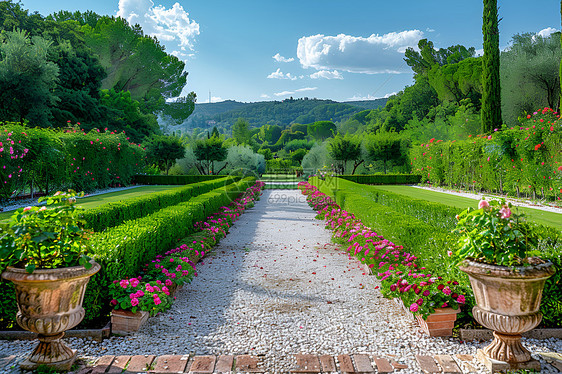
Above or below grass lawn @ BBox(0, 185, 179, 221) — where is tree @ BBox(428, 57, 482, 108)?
above

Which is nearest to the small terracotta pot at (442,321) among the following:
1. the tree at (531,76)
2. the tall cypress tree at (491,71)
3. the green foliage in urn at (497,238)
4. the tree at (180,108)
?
the green foliage in urn at (497,238)

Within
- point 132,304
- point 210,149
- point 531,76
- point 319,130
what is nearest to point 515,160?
point 132,304

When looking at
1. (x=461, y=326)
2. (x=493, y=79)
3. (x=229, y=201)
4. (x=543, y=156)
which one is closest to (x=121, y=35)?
(x=229, y=201)

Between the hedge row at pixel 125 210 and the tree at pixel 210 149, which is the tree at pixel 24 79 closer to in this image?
the tree at pixel 210 149

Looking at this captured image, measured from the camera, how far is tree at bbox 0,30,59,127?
15.3m

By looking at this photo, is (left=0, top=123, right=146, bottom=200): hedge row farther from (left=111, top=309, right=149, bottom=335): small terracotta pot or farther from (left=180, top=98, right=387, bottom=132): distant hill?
(left=180, top=98, right=387, bottom=132): distant hill

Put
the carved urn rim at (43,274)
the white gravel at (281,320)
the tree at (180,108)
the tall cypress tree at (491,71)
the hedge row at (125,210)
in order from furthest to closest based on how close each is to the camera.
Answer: the tree at (180,108) → the tall cypress tree at (491,71) → the hedge row at (125,210) → the white gravel at (281,320) → the carved urn rim at (43,274)

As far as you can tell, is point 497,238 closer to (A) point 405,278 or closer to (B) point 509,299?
(B) point 509,299

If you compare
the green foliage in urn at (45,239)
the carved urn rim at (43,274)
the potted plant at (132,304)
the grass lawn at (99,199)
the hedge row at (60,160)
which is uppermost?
the hedge row at (60,160)

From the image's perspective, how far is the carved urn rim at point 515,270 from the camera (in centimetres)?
209

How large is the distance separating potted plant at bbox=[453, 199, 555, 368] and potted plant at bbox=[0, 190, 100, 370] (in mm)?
2550

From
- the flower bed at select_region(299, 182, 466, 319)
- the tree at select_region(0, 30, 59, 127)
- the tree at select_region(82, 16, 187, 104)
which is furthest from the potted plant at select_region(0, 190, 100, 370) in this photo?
the tree at select_region(82, 16, 187, 104)

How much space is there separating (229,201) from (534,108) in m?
21.5

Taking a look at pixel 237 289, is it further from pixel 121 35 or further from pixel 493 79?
pixel 121 35
